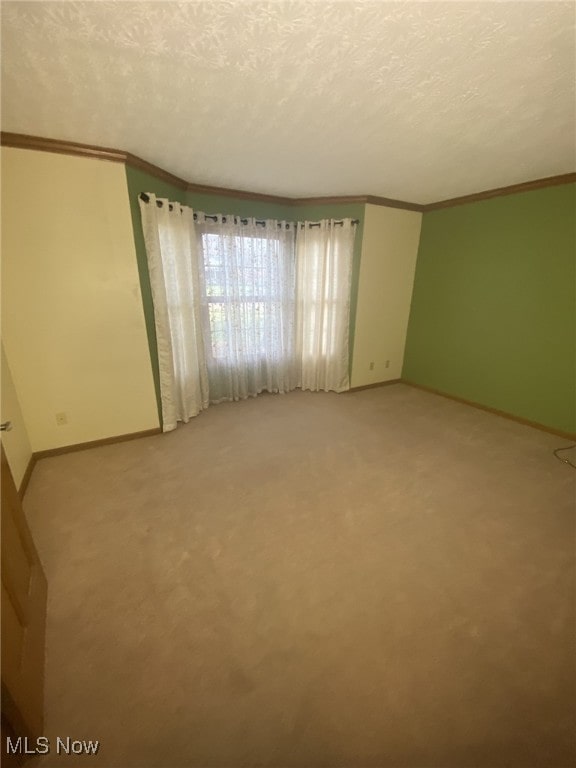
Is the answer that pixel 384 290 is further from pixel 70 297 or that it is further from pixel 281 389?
pixel 70 297

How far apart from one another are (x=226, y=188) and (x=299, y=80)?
5.94ft

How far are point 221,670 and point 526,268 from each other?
371cm

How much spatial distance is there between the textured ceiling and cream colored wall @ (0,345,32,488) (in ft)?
5.03

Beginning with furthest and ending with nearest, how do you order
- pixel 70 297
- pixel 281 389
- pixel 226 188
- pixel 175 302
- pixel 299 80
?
pixel 281 389 < pixel 226 188 < pixel 175 302 < pixel 70 297 < pixel 299 80

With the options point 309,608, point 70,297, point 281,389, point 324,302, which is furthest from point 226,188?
point 309,608

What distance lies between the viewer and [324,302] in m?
3.39

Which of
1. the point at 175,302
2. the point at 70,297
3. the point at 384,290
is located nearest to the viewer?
the point at 70,297

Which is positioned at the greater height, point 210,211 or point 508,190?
point 508,190

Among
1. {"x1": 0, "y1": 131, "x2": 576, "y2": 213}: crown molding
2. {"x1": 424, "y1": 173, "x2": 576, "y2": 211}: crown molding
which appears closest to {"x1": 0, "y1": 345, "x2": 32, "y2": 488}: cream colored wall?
{"x1": 0, "y1": 131, "x2": 576, "y2": 213}: crown molding

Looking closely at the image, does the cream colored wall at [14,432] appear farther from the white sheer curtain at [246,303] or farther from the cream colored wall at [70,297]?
the white sheer curtain at [246,303]

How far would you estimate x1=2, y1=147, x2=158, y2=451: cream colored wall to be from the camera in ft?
6.19

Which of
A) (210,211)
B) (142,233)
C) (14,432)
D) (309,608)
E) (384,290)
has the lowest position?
(309,608)

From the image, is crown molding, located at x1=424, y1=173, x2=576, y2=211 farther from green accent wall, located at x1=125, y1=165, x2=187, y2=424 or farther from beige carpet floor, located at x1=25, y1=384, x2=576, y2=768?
green accent wall, located at x1=125, y1=165, x2=187, y2=424

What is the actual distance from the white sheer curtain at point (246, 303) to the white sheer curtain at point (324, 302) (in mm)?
138
